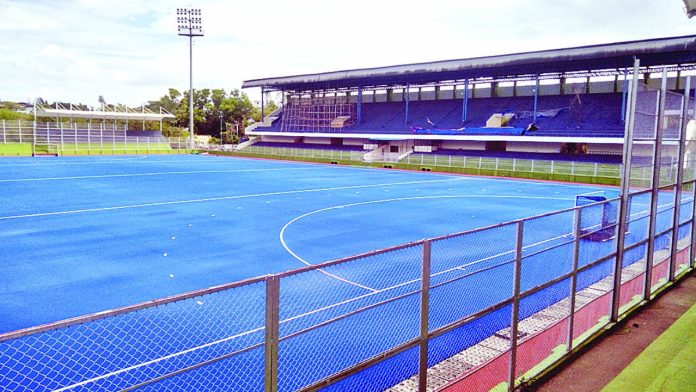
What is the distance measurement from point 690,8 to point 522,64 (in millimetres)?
39675

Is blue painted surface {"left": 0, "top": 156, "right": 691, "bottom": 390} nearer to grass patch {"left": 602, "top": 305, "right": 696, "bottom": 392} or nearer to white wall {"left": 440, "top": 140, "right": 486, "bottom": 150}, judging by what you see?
grass patch {"left": 602, "top": 305, "right": 696, "bottom": 392}

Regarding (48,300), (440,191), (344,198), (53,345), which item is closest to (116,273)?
(48,300)

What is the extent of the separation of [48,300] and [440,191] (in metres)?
24.2

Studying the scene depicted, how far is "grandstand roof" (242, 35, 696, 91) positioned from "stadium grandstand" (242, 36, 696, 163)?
8 centimetres

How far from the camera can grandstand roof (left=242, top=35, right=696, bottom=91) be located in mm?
38531

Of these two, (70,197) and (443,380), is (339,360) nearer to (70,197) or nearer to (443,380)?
(443,380)

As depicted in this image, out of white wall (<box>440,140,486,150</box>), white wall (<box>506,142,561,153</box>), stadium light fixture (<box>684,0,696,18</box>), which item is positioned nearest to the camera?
stadium light fixture (<box>684,0,696,18</box>)

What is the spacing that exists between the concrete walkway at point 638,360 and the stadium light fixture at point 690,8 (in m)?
4.94

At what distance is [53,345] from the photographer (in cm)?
836

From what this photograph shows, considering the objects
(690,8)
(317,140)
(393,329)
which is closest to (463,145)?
(317,140)

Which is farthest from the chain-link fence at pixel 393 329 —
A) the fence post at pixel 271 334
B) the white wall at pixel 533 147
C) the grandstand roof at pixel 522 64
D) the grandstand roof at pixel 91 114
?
the grandstand roof at pixel 91 114

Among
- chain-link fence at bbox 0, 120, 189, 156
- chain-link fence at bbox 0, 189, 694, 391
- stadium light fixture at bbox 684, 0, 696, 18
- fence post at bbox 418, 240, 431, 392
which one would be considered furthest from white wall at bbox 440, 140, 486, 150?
fence post at bbox 418, 240, 431, 392

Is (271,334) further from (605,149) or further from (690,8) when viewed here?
(605,149)

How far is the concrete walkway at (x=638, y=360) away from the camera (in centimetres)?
618
